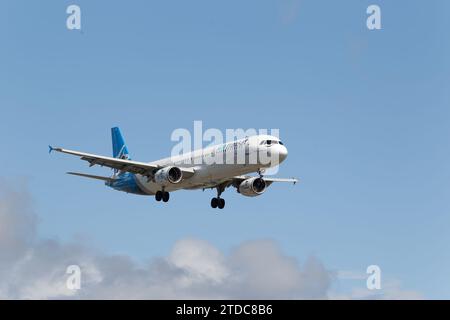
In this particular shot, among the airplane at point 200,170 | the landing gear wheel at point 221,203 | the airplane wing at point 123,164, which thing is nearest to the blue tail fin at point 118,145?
the airplane at point 200,170

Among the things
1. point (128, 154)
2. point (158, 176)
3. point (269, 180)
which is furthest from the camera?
point (128, 154)

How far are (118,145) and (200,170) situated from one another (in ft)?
87.9

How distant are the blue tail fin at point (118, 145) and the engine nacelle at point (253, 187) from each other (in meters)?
21.2

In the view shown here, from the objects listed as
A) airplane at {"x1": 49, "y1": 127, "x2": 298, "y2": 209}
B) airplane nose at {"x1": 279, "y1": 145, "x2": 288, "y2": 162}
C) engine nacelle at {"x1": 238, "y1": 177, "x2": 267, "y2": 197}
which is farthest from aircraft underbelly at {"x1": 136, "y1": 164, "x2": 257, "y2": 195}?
engine nacelle at {"x1": 238, "y1": 177, "x2": 267, "y2": 197}

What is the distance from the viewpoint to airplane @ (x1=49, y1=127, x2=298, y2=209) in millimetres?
89000

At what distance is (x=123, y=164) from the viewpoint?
96.1 m

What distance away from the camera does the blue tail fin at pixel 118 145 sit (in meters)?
116

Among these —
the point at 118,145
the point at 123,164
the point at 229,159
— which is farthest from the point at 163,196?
the point at 118,145

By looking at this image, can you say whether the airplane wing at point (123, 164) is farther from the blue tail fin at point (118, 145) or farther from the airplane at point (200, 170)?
the blue tail fin at point (118, 145)

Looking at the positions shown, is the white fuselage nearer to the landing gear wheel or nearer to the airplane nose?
the airplane nose
